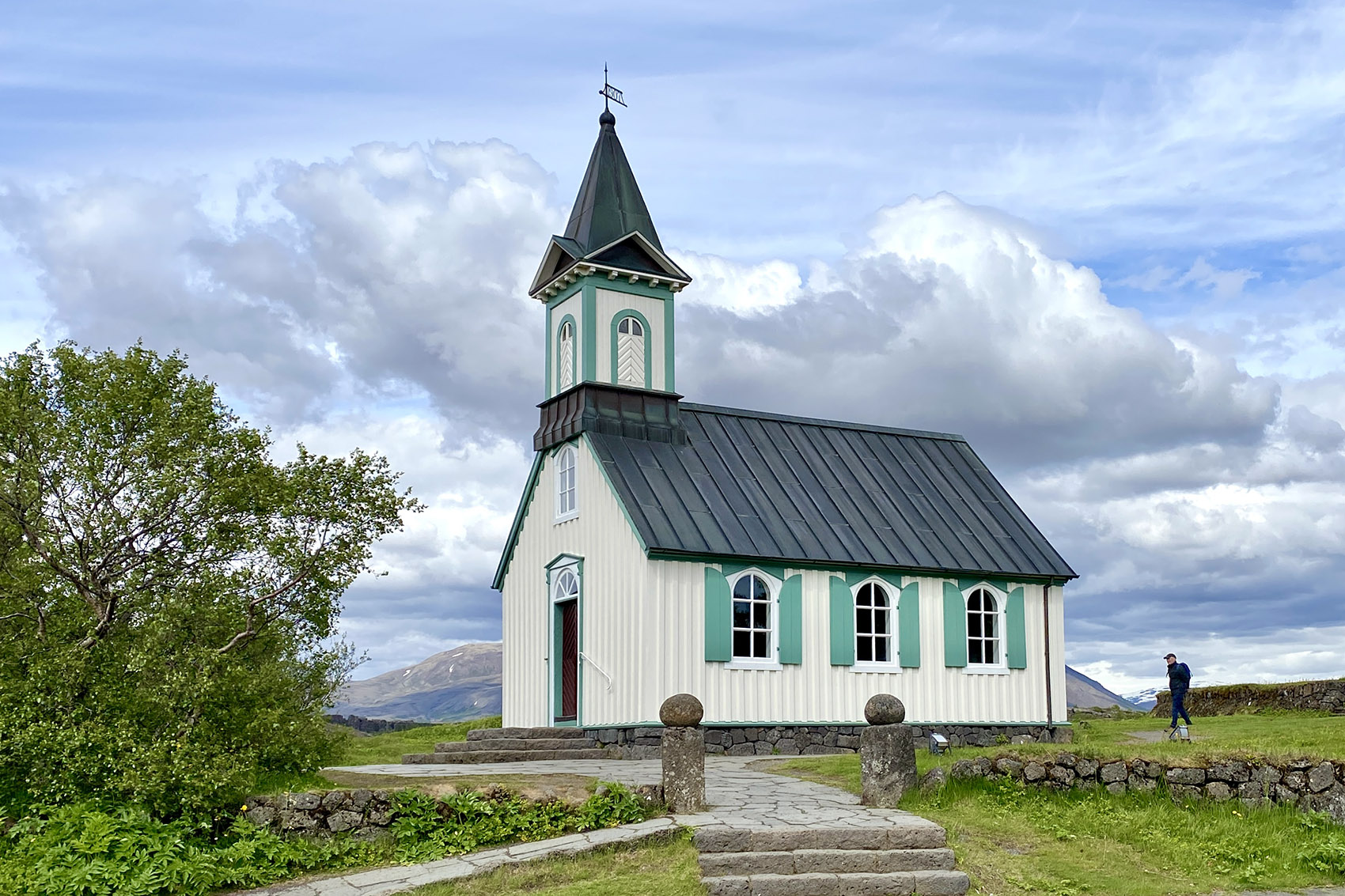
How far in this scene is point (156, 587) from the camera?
13.7 m

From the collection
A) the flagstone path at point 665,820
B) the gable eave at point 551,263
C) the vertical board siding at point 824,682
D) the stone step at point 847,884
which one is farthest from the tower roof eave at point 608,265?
the stone step at point 847,884

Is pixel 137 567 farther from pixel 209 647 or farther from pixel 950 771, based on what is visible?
pixel 950 771

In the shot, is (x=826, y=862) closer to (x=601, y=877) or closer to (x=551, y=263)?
(x=601, y=877)

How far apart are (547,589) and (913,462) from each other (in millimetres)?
8125

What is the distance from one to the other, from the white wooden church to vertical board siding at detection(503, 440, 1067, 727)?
3 cm

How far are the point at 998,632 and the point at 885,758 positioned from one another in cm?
1071

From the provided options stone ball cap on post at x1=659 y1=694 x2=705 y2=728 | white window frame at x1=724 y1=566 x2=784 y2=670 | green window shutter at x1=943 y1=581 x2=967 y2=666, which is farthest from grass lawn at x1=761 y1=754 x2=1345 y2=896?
green window shutter at x1=943 y1=581 x2=967 y2=666

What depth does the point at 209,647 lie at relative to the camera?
44.2 feet

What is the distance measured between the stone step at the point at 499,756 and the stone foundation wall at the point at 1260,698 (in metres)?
12.8

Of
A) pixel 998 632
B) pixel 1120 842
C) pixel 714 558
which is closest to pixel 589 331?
pixel 714 558

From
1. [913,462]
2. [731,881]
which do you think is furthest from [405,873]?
[913,462]

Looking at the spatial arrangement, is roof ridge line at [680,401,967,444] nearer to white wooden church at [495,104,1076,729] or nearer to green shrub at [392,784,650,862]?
white wooden church at [495,104,1076,729]

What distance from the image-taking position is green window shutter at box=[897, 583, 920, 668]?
73.0 feet

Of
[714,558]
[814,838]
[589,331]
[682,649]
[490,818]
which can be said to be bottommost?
[814,838]
